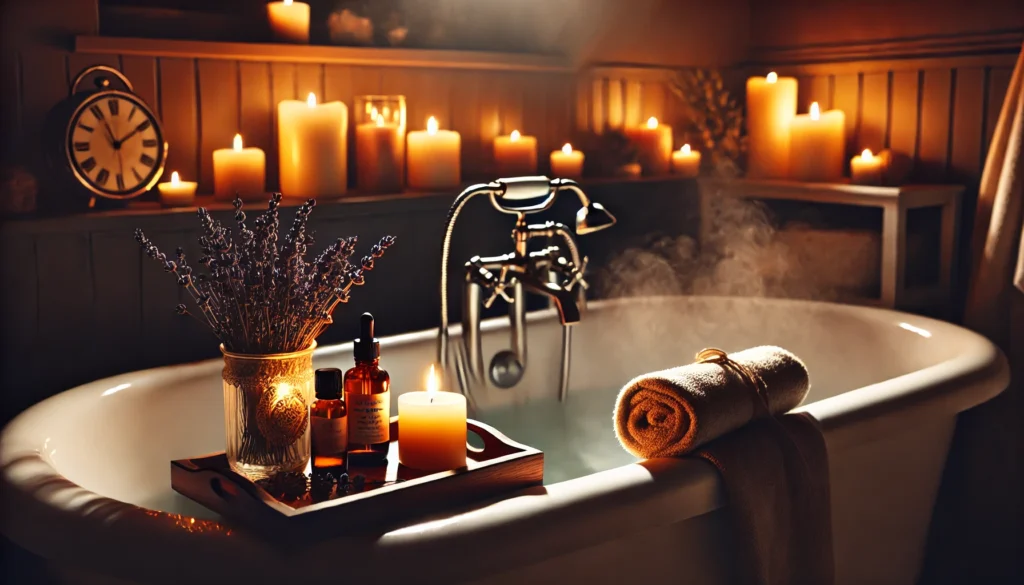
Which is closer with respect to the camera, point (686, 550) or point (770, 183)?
point (686, 550)

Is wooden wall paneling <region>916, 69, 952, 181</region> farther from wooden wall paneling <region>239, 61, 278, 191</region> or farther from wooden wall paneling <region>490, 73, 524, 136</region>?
wooden wall paneling <region>239, 61, 278, 191</region>

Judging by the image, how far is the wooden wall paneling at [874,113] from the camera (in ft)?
8.96

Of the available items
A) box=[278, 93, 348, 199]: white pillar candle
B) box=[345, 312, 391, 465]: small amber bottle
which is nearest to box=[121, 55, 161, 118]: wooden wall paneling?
box=[278, 93, 348, 199]: white pillar candle

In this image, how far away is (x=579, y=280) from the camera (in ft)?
6.75

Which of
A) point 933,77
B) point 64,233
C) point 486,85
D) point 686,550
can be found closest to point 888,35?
point 933,77

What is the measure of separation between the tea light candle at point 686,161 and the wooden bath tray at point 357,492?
1.58 meters

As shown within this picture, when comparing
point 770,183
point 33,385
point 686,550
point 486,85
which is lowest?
point 686,550

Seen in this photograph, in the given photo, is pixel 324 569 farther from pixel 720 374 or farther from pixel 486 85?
pixel 486 85

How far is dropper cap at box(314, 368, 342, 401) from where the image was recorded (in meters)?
1.32

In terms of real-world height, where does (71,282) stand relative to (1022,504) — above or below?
above

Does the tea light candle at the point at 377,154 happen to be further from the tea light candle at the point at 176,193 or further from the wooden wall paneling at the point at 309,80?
the tea light candle at the point at 176,193

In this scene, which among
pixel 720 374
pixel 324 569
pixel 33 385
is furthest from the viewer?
pixel 33 385

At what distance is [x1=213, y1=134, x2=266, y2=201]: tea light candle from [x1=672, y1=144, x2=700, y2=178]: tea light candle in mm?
1210

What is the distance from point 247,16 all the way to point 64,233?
2.21ft
